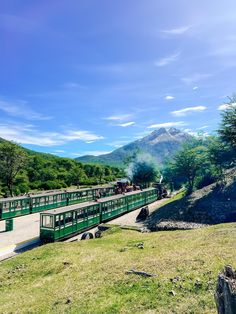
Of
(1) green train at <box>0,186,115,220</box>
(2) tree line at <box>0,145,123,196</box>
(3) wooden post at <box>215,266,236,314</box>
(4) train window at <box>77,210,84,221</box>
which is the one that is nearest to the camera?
(3) wooden post at <box>215,266,236,314</box>

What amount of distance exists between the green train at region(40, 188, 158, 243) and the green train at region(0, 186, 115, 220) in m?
9.38

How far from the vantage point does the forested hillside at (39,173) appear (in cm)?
4556

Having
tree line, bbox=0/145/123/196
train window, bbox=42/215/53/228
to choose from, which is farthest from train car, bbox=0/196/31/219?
tree line, bbox=0/145/123/196

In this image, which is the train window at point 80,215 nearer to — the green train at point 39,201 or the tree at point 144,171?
the green train at point 39,201

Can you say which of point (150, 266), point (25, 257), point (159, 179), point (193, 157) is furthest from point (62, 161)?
point (150, 266)

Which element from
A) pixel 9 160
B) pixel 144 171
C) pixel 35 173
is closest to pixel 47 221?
pixel 9 160

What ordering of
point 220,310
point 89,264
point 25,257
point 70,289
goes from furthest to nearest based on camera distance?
point 25,257, point 89,264, point 70,289, point 220,310

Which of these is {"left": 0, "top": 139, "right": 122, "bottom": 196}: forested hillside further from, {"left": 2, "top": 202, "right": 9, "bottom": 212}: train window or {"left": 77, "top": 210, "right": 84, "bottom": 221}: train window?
{"left": 77, "top": 210, "right": 84, "bottom": 221}: train window

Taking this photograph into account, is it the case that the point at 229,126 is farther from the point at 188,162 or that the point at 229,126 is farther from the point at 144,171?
the point at 144,171

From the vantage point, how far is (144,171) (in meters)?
60.6

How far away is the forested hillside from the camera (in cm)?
4556

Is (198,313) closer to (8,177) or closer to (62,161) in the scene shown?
(8,177)

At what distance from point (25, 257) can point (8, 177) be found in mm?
34332

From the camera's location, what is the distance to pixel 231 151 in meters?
35.7
